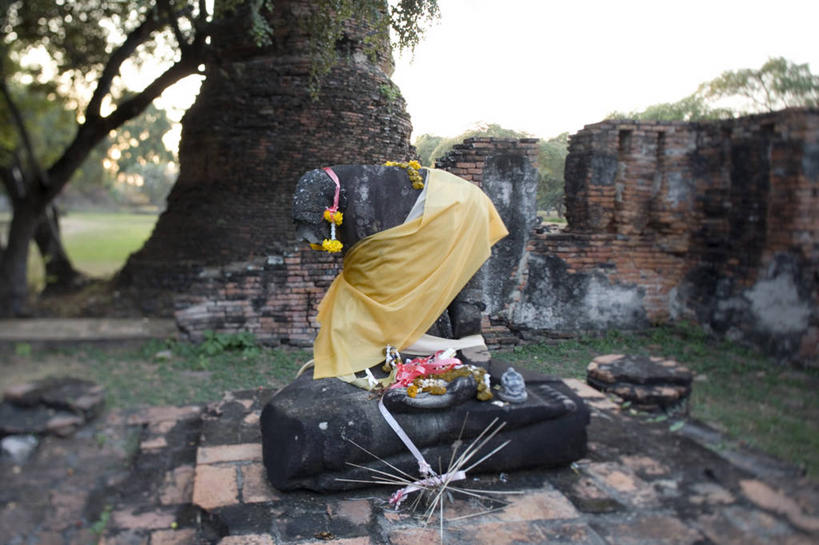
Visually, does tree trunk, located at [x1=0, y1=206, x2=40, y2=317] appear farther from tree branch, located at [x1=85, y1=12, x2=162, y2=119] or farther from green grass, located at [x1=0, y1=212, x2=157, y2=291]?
tree branch, located at [x1=85, y1=12, x2=162, y2=119]

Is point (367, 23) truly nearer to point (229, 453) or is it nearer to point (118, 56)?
point (229, 453)

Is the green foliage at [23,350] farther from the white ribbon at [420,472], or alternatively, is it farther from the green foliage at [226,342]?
the white ribbon at [420,472]

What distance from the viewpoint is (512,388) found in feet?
8.98

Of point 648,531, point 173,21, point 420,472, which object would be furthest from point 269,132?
point 648,531

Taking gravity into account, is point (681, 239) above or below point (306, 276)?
above

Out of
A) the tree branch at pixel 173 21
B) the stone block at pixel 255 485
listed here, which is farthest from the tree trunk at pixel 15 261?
the stone block at pixel 255 485

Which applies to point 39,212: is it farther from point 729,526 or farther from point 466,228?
point 729,526

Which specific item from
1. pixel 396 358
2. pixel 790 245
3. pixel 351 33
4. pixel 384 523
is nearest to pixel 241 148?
pixel 351 33

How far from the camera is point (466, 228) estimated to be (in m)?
2.63

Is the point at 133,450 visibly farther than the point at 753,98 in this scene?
Yes

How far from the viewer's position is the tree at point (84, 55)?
5301 millimetres

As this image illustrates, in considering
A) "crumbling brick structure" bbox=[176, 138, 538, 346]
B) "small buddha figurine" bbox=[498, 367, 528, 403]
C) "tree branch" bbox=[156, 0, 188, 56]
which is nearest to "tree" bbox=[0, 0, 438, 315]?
"tree branch" bbox=[156, 0, 188, 56]

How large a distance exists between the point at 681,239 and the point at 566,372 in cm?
86

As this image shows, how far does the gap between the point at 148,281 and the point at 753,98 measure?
693 centimetres
